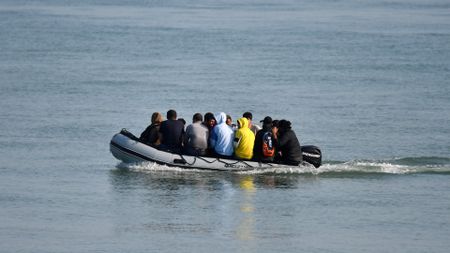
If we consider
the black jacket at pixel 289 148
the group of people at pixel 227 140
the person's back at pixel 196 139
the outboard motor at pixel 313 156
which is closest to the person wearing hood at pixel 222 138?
the group of people at pixel 227 140

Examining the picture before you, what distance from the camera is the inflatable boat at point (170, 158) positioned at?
2241cm

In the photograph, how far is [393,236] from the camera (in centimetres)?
1775

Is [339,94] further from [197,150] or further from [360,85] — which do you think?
[197,150]

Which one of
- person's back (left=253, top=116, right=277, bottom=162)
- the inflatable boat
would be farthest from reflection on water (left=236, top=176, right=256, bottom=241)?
person's back (left=253, top=116, right=277, bottom=162)

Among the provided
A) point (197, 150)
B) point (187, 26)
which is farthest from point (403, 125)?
point (187, 26)

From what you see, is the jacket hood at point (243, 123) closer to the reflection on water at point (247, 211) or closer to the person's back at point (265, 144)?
the person's back at point (265, 144)

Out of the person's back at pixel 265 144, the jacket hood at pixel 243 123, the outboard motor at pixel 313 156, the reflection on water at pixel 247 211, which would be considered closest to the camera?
the reflection on water at pixel 247 211

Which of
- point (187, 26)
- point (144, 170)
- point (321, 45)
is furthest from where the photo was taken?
point (187, 26)

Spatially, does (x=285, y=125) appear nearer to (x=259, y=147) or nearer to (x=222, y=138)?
(x=259, y=147)

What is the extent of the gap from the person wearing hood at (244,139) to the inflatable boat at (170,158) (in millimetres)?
172

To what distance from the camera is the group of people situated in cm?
2245

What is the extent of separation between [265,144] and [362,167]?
6.84ft

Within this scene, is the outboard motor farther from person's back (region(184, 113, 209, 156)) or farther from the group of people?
person's back (region(184, 113, 209, 156))

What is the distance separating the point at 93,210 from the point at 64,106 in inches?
481
